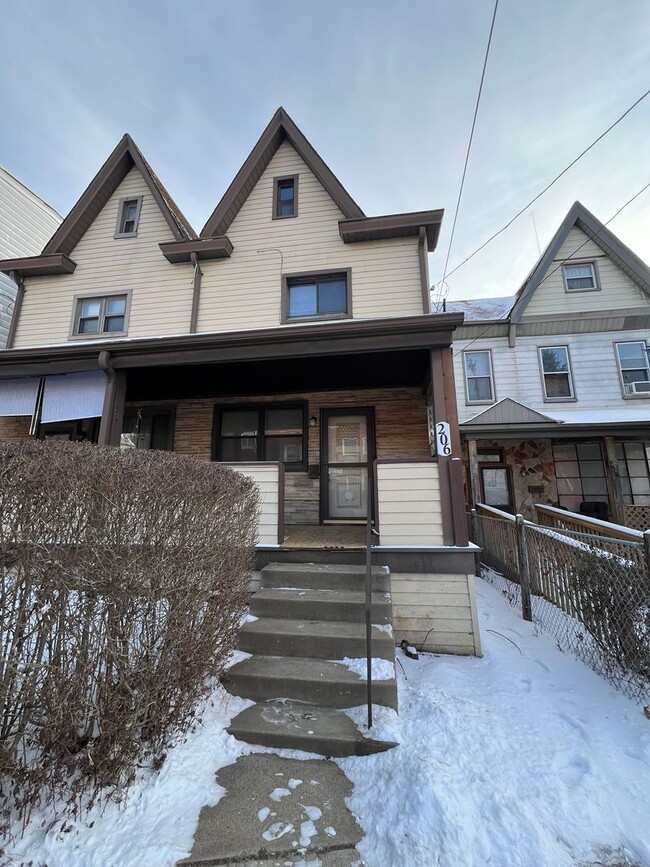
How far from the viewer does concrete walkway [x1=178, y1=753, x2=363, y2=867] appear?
1740 millimetres

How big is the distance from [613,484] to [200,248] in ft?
A: 37.4

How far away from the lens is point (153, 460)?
8.48ft

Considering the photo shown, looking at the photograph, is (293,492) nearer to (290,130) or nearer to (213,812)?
(213,812)

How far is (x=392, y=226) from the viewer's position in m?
6.49

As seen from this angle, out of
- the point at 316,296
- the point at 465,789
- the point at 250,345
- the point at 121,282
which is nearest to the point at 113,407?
the point at 250,345

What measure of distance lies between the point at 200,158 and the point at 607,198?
33.8 ft

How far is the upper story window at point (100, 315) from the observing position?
7336 millimetres

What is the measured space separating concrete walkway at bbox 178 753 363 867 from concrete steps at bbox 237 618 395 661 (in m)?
0.86

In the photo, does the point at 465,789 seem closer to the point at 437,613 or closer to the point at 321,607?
the point at 321,607

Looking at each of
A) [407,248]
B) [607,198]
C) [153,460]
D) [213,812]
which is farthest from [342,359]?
[607,198]

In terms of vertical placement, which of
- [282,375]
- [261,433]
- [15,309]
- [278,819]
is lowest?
[278,819]

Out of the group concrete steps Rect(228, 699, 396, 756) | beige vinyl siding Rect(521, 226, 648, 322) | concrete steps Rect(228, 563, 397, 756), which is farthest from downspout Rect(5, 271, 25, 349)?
beige vinyl siding Rect(521, 226, 648, 322)

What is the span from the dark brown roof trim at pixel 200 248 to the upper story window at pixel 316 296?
1295mm

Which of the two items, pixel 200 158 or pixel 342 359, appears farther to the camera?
pixel 200 158
